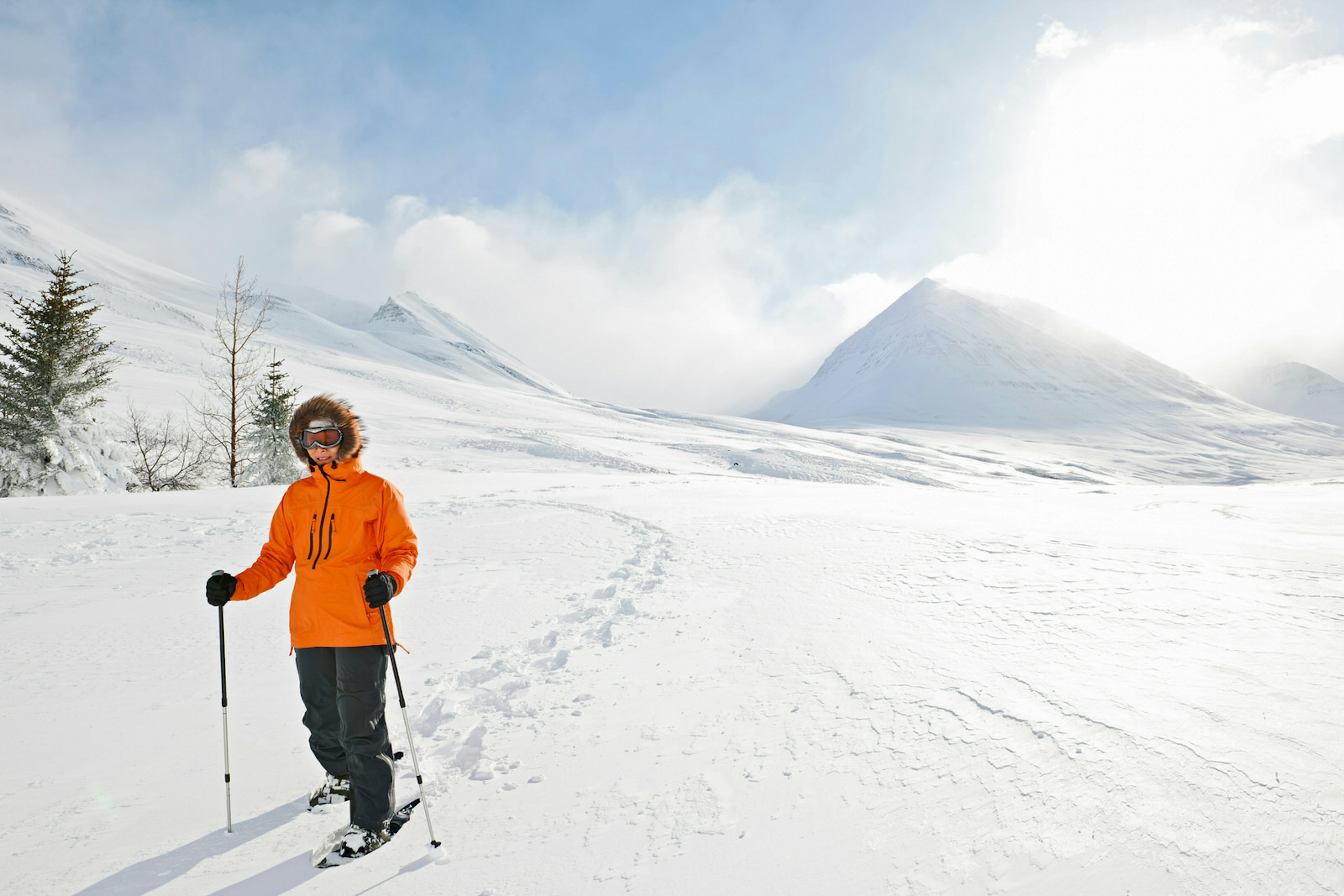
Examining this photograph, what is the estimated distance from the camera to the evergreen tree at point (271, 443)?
2116 centimetres

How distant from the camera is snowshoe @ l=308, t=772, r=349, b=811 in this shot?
284 centimetres

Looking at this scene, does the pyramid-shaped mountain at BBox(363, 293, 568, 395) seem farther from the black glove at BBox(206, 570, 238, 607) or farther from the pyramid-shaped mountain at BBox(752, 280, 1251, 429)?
the black glove at BBox(206, 570, 238, 607)

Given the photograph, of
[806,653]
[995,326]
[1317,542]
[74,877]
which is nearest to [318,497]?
[74,877]

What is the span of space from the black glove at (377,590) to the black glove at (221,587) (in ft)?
→ 2.53

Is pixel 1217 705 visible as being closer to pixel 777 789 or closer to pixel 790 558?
pixel 777 789

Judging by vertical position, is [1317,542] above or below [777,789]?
above

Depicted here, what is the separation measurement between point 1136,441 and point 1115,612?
127638mm

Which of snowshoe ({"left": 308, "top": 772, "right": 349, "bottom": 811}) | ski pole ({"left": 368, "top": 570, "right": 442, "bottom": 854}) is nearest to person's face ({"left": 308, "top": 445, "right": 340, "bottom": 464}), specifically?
ski pole ({"left": 368, "top": 570, "right": 442, "bottom": 854})

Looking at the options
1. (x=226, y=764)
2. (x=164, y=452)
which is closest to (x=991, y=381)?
(x=164, y=452)

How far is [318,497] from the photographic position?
9.37 feet

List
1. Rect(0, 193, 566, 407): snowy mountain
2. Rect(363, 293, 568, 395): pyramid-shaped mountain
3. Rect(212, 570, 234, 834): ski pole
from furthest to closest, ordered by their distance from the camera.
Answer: Rect(363, 293, 568, 395): pyramid-shaped mountain → Rect(0, 193, 566, 407): snowy mountain → Rect(212, 570, 234, 834): ski pole

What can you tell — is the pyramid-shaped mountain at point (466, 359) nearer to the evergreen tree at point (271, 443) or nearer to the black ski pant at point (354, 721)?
the evergreen tree at point (271, 443)

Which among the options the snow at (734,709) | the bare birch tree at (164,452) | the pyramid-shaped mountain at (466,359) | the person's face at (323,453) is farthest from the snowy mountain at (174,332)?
the person's face at (323,453)

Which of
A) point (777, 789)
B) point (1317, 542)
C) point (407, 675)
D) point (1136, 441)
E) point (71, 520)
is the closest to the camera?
point (777, 789)
